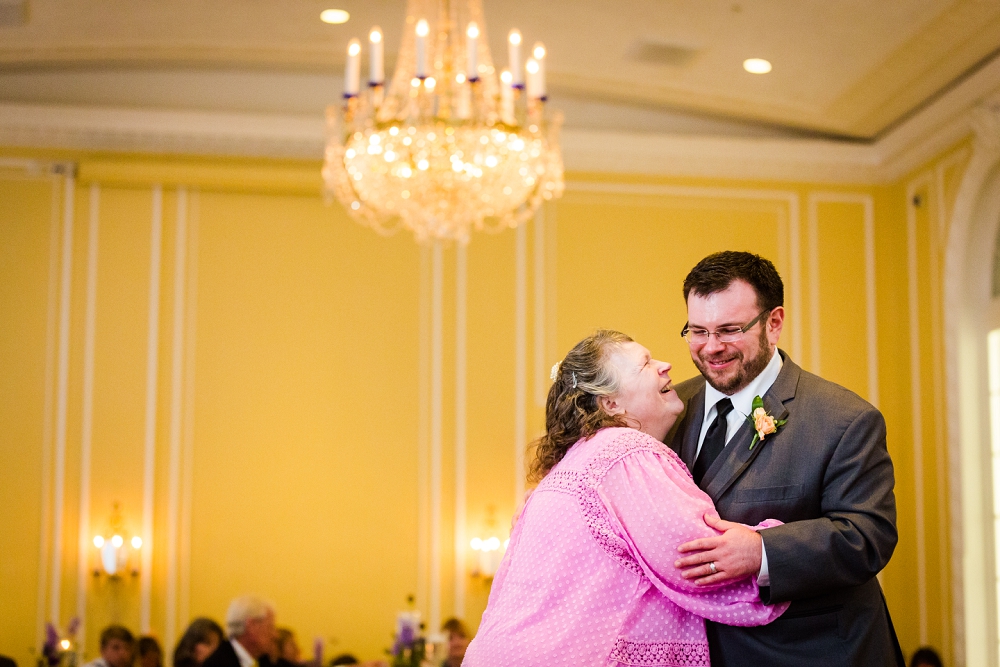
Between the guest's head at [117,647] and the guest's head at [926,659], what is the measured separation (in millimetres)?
4801

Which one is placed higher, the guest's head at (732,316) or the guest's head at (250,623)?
the guest's head at (732,316)

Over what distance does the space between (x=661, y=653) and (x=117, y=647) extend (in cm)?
468

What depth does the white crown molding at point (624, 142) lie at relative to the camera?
283 inches

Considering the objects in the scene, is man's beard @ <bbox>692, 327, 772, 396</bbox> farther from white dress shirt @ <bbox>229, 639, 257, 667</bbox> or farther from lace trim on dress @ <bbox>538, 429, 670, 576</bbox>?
white dress shirt @ <bbox>229, 639, 257, 667</bbox>

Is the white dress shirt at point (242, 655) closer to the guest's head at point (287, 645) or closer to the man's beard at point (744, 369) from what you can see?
the guest's head at point (287, 645)

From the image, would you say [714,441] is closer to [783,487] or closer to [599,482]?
[783,487]

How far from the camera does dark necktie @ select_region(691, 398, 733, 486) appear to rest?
3.02m

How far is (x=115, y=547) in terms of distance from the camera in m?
7.02

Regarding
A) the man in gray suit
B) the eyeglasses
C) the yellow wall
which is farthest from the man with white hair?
the eyeglasses

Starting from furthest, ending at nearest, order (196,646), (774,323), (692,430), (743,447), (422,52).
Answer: (196,646)
(422,52)
(692,430)
(774,323)
(743,447)

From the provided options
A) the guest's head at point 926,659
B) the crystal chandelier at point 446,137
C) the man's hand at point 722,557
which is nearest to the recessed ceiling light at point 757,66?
the crystal chandelier at point 446,137

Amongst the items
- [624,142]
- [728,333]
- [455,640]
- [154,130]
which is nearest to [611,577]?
[728,333]

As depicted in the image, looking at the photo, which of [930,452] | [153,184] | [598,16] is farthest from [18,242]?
[930,452]

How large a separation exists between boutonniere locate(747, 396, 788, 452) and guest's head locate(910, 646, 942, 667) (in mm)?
4677
